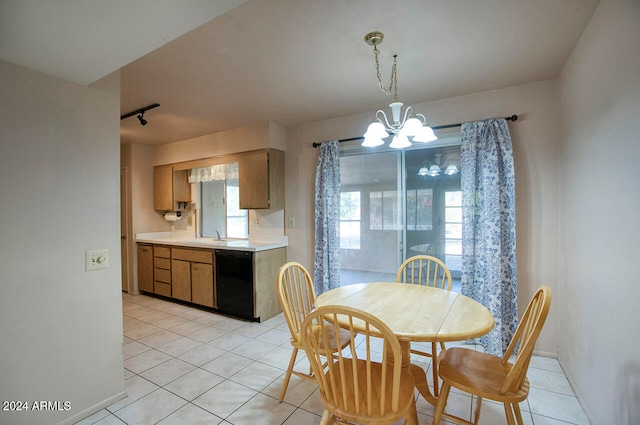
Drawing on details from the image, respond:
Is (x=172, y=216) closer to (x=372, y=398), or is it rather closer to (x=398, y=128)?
(x=398, y=128)

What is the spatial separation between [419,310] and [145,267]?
4.38 meters

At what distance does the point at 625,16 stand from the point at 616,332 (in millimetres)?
1568

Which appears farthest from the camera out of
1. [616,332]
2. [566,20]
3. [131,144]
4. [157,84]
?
[131,144]

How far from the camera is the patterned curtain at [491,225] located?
2.59m

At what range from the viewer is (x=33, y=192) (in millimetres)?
1629

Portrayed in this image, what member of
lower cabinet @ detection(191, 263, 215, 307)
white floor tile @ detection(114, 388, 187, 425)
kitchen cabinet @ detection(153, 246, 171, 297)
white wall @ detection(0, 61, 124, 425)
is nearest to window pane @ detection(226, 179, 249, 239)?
lower cabinet @ detection(191, 263, 215, 307)

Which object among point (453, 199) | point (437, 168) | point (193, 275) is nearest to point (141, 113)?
point (193, 275)

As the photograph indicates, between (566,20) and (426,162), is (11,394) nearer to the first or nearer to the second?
(426,162)

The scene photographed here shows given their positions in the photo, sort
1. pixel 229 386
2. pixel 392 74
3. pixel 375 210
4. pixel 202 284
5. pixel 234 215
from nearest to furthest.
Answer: pixel 229 386
pixel 392 74
pixel 375 210
pixel 202 284
pixel 234 215

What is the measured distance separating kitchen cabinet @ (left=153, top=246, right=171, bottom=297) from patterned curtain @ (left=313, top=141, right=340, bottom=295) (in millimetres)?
2305

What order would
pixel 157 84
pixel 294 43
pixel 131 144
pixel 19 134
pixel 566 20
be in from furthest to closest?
pixel 131 144, pixel 157 84, pixel 294 43, pixel 566 20, pixel 19 134

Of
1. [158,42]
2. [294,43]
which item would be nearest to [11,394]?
[158,42]

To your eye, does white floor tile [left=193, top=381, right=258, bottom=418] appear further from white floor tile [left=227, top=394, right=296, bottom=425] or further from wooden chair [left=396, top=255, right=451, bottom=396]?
wooden chair [left=396, top=255, right=451, bottom=396]

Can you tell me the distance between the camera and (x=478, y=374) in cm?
154
